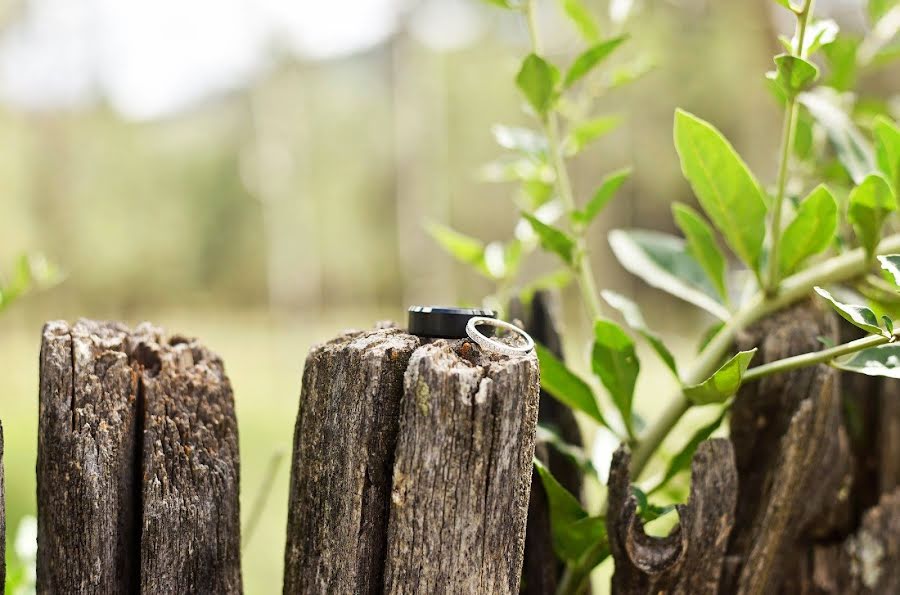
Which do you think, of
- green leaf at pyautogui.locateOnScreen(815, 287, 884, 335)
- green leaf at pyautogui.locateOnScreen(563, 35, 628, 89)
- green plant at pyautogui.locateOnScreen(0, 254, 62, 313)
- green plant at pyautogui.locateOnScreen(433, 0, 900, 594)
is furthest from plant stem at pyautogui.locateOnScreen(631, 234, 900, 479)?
green plant at pyautogui.locateOnScreen(0, 254, 62, 313)

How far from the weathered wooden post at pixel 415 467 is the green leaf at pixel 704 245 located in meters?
0.37

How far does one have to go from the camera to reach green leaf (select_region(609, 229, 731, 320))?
0.94 metres

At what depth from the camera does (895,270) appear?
2.23 ft

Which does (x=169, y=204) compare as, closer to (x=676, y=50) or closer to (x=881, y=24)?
(x=676, y=50)

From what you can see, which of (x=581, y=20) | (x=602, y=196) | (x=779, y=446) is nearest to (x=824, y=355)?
(x=779, y=446)

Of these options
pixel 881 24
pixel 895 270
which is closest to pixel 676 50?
pixel 881 24

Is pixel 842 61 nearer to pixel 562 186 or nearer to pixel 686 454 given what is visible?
pixel 562 186

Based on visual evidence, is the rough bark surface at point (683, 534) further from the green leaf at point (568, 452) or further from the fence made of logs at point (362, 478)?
the green leaf at point (568, 452)

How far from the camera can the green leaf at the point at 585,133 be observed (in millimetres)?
948

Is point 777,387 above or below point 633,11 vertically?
below

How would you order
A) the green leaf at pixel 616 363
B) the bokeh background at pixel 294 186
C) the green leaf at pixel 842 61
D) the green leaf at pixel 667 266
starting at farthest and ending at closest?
the bokeh background at pixel 294 186 → the green leaf at pixel 842 61 → the green leaf at pixel 667 266 → the green leaf at pixel 616 363

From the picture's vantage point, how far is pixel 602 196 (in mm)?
857

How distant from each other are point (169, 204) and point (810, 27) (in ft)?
54.2

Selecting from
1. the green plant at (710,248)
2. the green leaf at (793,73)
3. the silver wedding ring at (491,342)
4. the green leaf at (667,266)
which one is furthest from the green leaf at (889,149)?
the silver wedding ring at (491,342)
